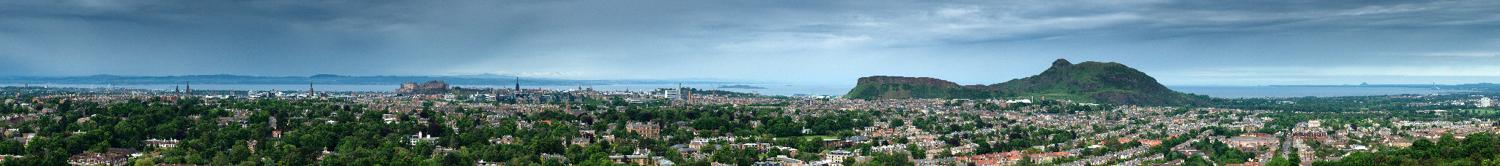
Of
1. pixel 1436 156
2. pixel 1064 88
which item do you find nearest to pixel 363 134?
pixel 1436 156

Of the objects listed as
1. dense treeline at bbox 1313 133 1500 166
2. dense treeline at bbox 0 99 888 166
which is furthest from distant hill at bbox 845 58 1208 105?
dense treeline at bbox 1313 133 1500 166

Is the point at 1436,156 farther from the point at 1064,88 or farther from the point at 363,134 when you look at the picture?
the point at 1064,88

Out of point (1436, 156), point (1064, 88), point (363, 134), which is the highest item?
point (1064, 88)

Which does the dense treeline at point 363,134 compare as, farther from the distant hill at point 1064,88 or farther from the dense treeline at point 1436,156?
the distant hill at point 1064,88

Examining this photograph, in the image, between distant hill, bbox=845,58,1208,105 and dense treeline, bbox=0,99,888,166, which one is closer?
dense treeline, bbox=0,99,888,166

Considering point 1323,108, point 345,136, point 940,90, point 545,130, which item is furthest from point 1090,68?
point 345,136

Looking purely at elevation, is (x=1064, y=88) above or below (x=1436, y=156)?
above

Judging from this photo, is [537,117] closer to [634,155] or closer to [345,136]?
[345,136]

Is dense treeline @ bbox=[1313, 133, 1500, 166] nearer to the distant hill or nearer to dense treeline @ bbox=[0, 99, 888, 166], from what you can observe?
dense treeline @ bbox=[0, 99, 888, 166]

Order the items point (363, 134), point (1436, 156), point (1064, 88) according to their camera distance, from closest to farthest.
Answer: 1. point (1436, 156)
2. point (363, 134)
3. point (1064, 88)
